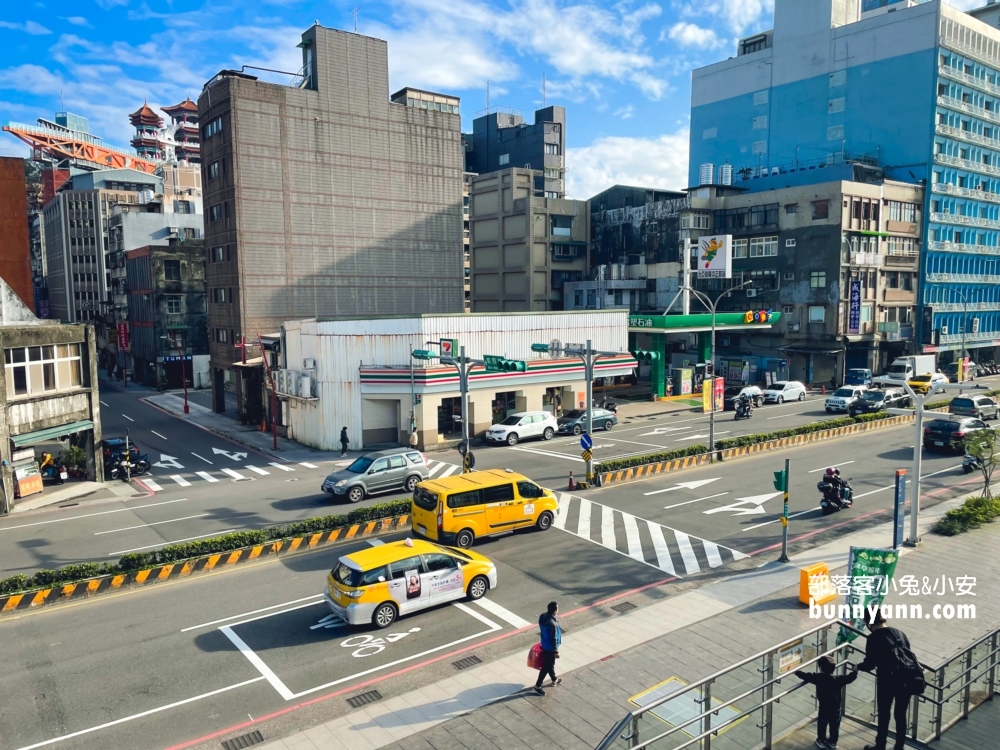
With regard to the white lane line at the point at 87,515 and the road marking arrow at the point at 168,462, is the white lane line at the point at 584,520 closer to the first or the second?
the white lane line at the point at 87,515

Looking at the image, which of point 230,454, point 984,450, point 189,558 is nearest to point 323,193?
point 230,454

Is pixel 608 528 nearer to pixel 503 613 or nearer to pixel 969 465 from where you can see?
pixel 503 613

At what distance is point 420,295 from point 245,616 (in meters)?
49.1

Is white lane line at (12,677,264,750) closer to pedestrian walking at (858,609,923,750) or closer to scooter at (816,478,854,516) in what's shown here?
pedestrian walking at (858,609,923,750)

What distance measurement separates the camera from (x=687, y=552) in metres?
23.0

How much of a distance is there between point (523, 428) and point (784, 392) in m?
25.0

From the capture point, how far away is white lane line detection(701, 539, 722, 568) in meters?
22.1

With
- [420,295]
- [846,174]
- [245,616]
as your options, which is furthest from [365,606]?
[846,174]

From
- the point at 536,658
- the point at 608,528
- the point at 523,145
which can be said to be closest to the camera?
the point at 536,658

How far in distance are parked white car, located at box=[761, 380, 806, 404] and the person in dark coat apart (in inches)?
1883

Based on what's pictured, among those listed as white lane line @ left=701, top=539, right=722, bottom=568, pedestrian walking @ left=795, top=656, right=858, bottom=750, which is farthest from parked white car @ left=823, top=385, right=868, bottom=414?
pedestrian walking @ left=795, top=656, right=858, bottom=750

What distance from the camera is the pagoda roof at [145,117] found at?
15788 centimetres

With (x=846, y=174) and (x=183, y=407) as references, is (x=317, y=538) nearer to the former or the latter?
(x=183, y=407)

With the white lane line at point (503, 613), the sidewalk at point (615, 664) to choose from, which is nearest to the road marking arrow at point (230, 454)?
the white lane line at point (503, 613)
